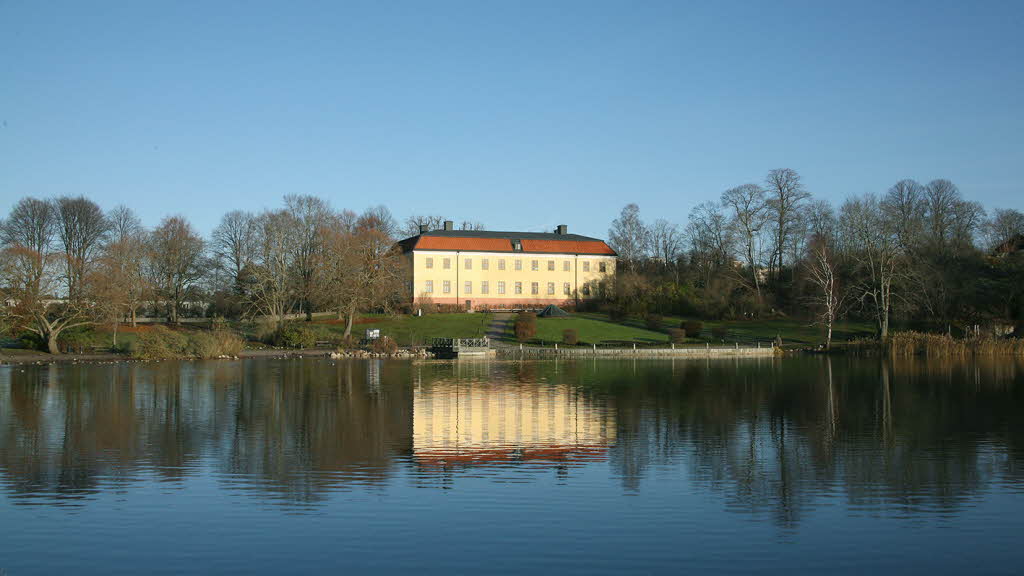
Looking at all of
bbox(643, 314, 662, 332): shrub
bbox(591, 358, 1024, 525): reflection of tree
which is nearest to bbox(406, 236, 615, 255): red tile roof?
bbox(643, 314, 662, 332): shrub

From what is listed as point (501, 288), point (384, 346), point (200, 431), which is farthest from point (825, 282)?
point (200, 431)

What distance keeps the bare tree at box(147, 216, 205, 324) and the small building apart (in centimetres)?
1735

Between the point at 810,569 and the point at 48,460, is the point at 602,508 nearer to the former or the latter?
the point at 810,569

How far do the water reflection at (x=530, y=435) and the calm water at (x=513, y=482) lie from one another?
0.26ft

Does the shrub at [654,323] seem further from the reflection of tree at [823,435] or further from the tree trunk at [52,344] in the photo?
the tree trunk at [52,344]

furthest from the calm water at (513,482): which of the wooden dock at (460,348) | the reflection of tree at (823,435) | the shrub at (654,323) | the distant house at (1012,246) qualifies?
the distant house at (1012,246)

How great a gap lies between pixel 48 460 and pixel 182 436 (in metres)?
2.89

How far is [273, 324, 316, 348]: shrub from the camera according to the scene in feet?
156

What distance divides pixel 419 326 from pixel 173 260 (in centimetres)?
1968

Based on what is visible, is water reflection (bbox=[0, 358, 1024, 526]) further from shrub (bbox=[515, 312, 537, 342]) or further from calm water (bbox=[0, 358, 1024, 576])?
shrub (bbox=[515, 312, 537, 342])

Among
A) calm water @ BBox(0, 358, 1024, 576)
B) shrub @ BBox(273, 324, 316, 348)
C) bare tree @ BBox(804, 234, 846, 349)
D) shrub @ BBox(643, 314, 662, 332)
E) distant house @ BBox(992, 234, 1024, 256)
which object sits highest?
distant house @ BBox(992, 234, 1024, 256)

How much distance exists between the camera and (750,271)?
6456 centimetres

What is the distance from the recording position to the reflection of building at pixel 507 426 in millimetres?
14555

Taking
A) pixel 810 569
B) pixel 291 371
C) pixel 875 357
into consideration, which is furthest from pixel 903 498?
pixel 875 357
